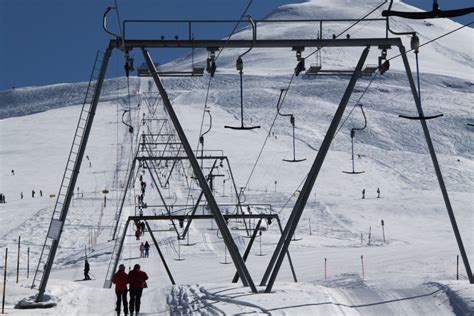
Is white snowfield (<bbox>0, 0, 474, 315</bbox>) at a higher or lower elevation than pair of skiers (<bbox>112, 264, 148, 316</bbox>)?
lower

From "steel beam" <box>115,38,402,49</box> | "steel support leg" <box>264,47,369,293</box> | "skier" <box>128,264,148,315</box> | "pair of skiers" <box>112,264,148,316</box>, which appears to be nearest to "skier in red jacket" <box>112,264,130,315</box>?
"pair of skiers" <box>112,264,148,316</box>

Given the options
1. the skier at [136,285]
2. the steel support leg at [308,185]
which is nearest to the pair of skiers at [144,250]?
the steel support leg at [308,185]

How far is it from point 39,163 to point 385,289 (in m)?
74.1

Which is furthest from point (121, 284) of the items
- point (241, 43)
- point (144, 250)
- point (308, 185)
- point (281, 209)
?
point (281, 209)

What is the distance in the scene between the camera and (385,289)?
1873cm

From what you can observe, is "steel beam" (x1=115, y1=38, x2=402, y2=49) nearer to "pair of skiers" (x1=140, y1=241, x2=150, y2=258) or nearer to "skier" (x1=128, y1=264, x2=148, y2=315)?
"skier" (x1=128, y1=264, x2=148, y2=315)

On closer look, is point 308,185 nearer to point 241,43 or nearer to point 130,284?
point 241,43

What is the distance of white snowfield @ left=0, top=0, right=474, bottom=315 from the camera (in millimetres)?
17719

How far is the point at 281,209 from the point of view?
5894cm

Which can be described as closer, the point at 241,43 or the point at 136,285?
the point at 136,285

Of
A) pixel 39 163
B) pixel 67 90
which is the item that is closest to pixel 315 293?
pixel 39 163

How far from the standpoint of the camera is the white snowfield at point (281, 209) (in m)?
17.7

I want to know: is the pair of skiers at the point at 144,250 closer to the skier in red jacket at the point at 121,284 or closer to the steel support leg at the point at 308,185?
the steel support leg at the point at 308,185

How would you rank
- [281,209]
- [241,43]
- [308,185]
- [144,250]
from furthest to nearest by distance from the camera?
1. [281,209]
2. [144,250]
3. [308,185]
4. [241,43]
